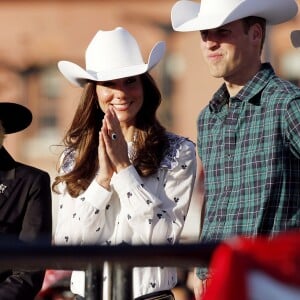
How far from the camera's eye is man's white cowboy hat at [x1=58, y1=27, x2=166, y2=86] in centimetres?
617

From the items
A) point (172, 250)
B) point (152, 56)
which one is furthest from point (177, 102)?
point (172, 250)

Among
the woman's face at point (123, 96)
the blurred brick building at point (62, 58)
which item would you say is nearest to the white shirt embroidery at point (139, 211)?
the woman's face at point (123, 96)

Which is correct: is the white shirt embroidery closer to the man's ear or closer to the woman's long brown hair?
the woman's long brown hair

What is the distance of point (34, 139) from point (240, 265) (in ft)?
118

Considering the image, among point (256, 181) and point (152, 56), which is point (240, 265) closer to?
point (256, 181)

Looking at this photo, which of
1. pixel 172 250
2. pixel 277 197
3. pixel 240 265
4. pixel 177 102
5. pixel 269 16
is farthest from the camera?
pixel 177 102

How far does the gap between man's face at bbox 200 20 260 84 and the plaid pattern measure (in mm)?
76

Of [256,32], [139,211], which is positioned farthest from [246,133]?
[139,211]

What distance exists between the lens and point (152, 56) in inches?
251

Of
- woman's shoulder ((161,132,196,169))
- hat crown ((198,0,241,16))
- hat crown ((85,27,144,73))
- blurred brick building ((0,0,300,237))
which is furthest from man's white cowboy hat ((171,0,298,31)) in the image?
blurred brick building ((0,0,300,237))

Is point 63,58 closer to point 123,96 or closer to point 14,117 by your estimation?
point 14,117

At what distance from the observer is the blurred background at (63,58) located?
123 ft

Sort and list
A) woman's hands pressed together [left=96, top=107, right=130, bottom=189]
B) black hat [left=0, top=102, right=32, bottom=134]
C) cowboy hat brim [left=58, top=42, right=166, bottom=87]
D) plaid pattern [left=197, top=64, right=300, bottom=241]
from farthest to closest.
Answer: black hat [left=0, top=102, right=32, bottom=134] < cowboy hat brim [left=58, top=42, right=166, bottom=87] < woman's hands pressed together [left=96, top=107, right=130, bottom=189] < plaid pattern [left=197, top=64, right=300, bottom=241]

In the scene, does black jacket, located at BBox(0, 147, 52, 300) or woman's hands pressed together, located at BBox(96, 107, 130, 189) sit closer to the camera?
woman's hands pressed together, located at BBox(96, 107, 130, 189)
